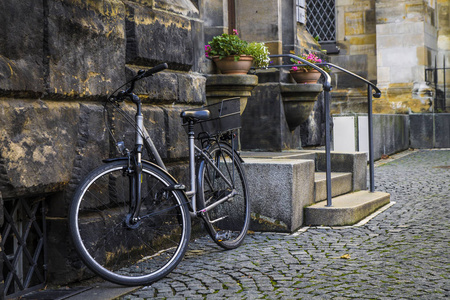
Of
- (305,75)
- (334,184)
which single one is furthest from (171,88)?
(305,75)

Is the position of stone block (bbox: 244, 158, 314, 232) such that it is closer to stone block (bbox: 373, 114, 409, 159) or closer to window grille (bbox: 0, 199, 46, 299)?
window grille (bbox: 0, 199, 46, 299)

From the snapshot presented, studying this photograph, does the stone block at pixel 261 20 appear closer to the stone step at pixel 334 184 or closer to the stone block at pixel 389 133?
the stone step at pixel 334 184

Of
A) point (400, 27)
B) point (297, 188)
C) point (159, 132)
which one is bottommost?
point (297, 188)

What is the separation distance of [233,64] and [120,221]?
3602 mm

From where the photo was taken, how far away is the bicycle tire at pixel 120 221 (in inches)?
160

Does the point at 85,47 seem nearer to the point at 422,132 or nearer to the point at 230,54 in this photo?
the point at 230,54

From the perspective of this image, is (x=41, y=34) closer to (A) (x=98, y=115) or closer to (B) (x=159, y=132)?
(A) (x=98, y=115)

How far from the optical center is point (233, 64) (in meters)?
7.84

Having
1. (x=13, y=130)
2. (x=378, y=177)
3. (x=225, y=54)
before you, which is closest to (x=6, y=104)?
(x=13, y=130)

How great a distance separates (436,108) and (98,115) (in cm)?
1454

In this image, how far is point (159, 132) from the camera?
5.25 meters

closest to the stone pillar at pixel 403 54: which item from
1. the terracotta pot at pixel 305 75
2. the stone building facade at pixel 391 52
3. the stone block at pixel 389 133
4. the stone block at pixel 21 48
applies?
the stone building facade at pixel 391 52

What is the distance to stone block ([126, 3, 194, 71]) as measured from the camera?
4.91 meters

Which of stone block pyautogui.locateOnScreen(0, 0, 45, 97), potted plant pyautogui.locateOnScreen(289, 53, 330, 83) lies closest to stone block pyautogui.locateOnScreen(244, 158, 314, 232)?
stone block pyautogui.locateOnScreen(0, 0, 45, 97)
